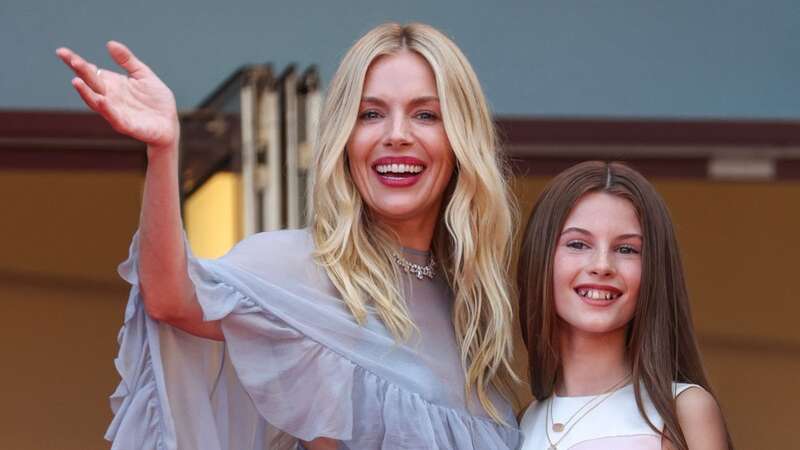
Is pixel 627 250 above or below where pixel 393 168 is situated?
below

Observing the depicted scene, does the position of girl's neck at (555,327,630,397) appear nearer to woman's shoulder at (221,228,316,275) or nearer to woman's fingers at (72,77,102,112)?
woman's shoulder at (221,228,316,275)

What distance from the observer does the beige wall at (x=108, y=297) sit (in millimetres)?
6230

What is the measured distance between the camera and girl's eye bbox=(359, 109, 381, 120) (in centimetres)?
301

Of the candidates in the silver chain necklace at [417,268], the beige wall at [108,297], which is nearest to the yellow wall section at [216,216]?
the beige wall at [108,297]

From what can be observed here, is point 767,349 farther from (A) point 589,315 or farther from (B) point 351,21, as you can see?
(A) point 589,315

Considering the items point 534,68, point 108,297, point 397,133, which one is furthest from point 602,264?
point 108,297

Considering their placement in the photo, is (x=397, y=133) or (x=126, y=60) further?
(x=397, y=133)

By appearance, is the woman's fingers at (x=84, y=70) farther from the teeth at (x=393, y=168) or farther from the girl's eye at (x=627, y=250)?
the girl's eye at (x=627, y=250)

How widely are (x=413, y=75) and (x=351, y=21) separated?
270cm

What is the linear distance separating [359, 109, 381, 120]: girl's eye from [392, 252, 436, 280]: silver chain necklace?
0.81ft

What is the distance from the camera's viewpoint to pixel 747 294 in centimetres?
632

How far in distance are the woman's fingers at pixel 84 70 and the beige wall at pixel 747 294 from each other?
372cm

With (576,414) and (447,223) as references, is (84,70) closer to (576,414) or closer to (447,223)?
(447,223)

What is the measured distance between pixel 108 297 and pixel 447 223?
349 cm
